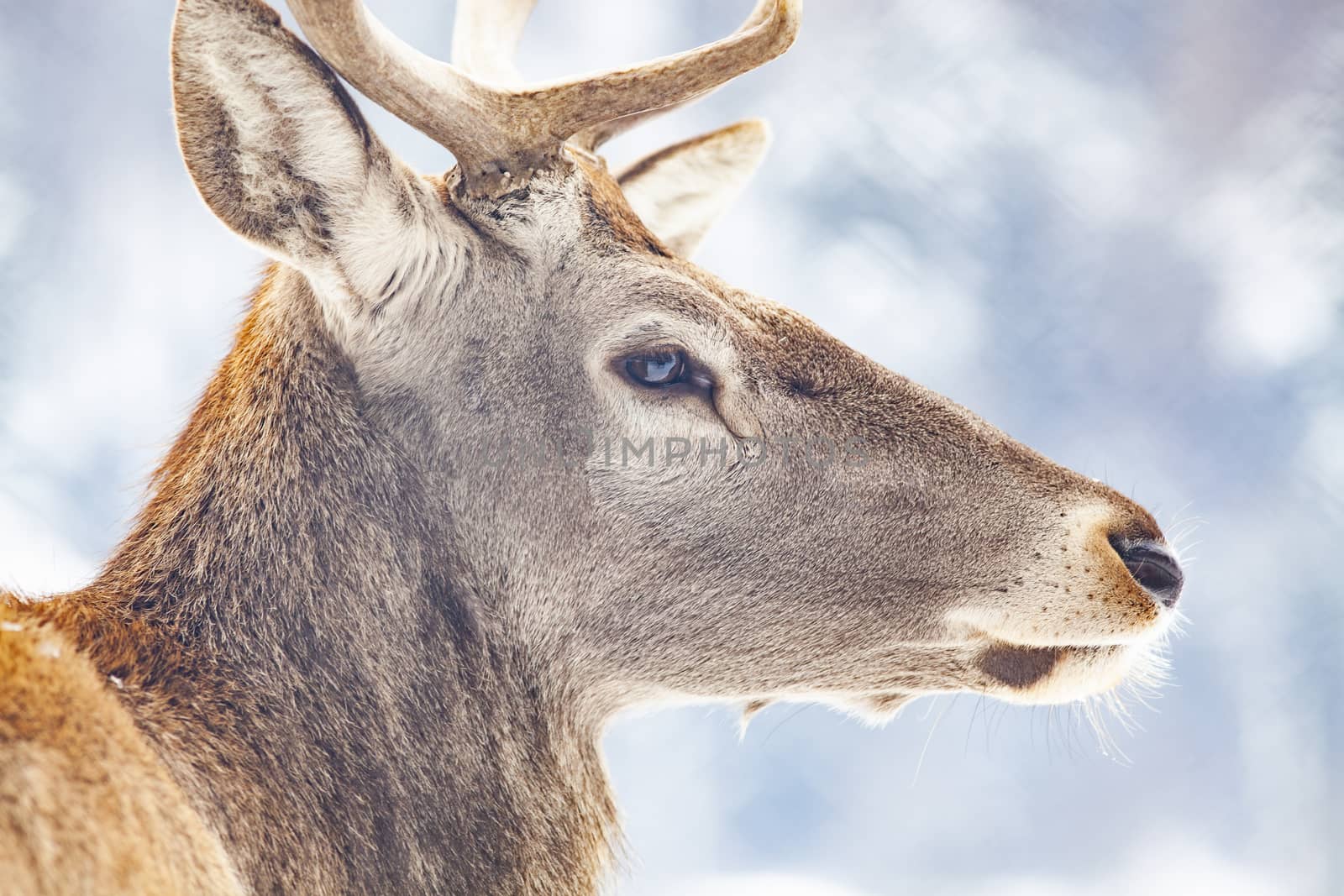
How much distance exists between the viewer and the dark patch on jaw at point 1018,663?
8.61ft

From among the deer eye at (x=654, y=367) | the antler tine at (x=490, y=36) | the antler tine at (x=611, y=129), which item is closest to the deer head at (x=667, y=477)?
the deer eye at (x=654, y=367)

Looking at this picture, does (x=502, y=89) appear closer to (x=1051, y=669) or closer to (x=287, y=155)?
(x=287, y=155)

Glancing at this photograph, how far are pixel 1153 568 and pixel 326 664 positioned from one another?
1898mm

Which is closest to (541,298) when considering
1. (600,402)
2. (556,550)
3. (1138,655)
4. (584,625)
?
(600,402)

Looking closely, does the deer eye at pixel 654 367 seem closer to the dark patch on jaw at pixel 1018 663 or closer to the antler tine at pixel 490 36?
the dark patch on jaw at pixel 1018 663

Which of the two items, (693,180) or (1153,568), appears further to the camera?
(693,180)

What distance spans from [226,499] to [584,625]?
2.88 feet

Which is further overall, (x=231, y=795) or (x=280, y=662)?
(x=280, y=662)

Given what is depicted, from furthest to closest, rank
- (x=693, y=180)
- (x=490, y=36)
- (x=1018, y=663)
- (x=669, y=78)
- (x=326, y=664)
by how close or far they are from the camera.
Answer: (x=693, y=180), (x=490, y=36), (x=669, y=78), (x=1018, y=663), (x=326, y=664)

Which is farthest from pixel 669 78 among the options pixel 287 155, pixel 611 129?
pixel 287 155

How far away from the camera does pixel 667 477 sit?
264cm

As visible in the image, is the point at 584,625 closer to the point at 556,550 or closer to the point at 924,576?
the point at 556,550

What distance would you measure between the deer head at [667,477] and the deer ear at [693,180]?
1.18 m

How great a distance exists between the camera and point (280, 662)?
2.37 m
